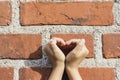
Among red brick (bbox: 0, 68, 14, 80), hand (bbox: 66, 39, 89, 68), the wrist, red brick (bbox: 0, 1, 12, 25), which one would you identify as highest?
red brick (bbox: 0, 1, 12, 25)

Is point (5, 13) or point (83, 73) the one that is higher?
point (5, 13)

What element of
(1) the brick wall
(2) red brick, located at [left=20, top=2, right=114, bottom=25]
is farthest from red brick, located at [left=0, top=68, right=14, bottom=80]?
(2) red brick, located at [left=20, top=2, right=114, bottom=25]

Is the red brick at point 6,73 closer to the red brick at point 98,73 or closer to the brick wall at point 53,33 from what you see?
the brick wall at point 53,33

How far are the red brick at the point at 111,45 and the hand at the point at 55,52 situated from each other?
0.09 m

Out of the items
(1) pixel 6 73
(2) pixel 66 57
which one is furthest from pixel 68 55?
(1) pixel 6 73

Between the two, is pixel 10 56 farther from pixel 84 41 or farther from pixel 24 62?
pixel 84 41

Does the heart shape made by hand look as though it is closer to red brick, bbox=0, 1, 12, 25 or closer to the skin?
the skin

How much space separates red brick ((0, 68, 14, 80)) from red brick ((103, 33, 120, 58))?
0.20m

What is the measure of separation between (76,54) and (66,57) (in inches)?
1.0

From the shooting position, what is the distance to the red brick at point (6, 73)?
1319 millimetres

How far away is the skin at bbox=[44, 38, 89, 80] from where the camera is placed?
4.26 feet

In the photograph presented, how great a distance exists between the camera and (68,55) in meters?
1.31

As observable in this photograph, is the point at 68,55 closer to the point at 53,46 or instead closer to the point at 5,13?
the point at 53,46

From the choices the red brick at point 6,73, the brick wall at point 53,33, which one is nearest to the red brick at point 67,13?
the brick wall at point 53,33
